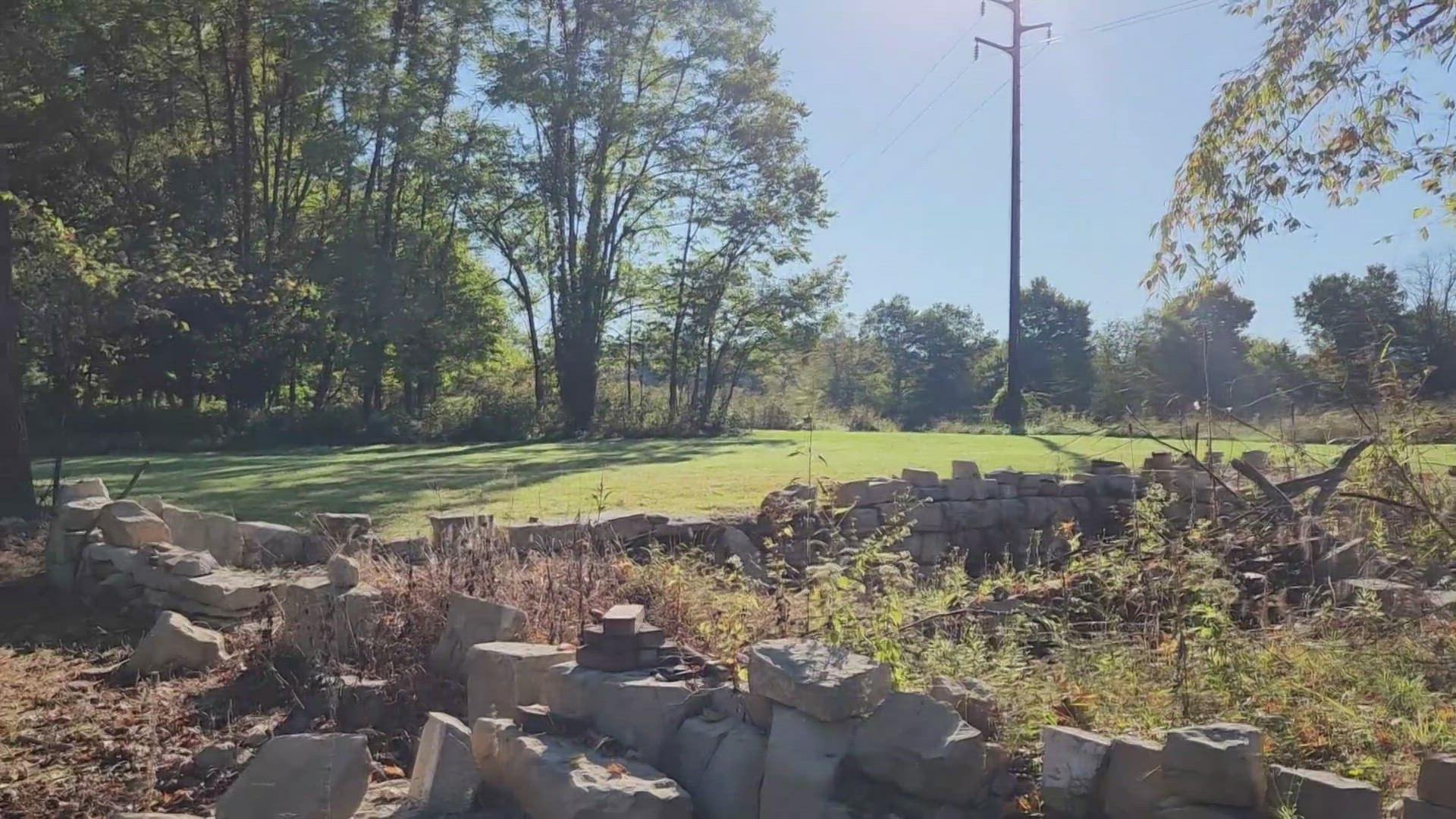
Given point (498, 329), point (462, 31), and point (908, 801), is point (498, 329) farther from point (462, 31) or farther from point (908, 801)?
point (908, 801)

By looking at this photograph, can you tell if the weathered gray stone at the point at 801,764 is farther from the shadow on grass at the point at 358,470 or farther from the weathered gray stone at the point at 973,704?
the shadow on grass at the point at 358,470

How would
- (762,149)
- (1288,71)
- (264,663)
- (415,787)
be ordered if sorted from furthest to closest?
(762,149) → (1288,71) → (264,663) → (415,787)

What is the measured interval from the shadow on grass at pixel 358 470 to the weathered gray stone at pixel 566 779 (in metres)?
5.35

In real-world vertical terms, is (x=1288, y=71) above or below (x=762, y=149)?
below

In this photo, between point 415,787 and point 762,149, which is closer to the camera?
point 415,787

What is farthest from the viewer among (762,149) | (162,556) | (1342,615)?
(762,149)

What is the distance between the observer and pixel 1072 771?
3172mm

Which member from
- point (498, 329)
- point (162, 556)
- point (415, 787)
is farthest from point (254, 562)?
point (498, 329)

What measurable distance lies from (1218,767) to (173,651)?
5.42 meters

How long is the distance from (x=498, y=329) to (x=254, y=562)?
72.6 ft

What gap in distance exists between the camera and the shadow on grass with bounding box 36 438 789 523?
10.7 m

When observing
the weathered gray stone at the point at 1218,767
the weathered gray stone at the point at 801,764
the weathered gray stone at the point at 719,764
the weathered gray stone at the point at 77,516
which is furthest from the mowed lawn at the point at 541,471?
the weathered gray stone at the point at 1218,767

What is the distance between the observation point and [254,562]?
776 centimetres

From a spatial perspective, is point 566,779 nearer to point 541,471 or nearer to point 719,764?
point 719,764
